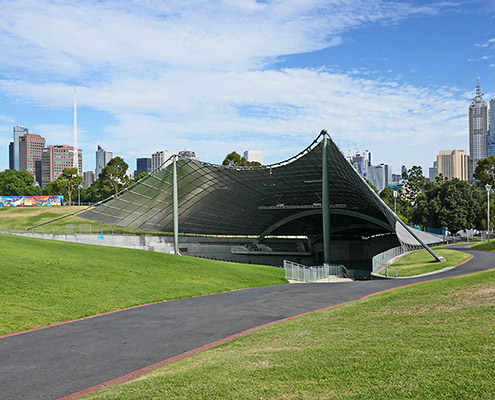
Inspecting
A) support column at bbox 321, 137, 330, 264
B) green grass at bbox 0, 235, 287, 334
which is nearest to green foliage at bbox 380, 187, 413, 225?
support column at bbox 321, 137, 330, 264

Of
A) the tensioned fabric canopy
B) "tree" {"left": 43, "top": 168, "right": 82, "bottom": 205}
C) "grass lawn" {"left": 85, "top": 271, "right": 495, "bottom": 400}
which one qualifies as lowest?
"grass lawn" {"left": 85, "top": 271, "right": 495, "bottom": 400}

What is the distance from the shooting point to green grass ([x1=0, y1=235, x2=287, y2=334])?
17130mm

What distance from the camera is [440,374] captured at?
7145mm

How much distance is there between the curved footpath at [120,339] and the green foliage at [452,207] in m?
78.0

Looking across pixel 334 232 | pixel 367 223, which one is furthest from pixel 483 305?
pixel 334 232

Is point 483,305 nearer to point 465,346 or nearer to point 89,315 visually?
point 465,346

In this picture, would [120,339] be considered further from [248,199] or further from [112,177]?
[112,177]

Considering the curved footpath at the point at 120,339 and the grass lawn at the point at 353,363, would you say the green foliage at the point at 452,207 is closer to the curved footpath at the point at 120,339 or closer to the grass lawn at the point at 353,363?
the curved footpath at the point at 120,339

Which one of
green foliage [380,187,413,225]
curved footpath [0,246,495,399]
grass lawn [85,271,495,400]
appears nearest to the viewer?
grass lawn [85,271,495,400]

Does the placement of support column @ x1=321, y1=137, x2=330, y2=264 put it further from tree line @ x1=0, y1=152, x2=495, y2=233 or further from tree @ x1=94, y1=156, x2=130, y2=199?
tree @ x1=94, y1=156, x2=130, y2=199

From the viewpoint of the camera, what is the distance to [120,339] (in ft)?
44.0

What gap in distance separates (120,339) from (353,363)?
778cm

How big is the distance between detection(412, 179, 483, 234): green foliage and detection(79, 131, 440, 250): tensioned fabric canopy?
13.5m

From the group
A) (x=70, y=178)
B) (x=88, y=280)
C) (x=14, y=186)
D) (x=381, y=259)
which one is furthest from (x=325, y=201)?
(x=14, y=186)
